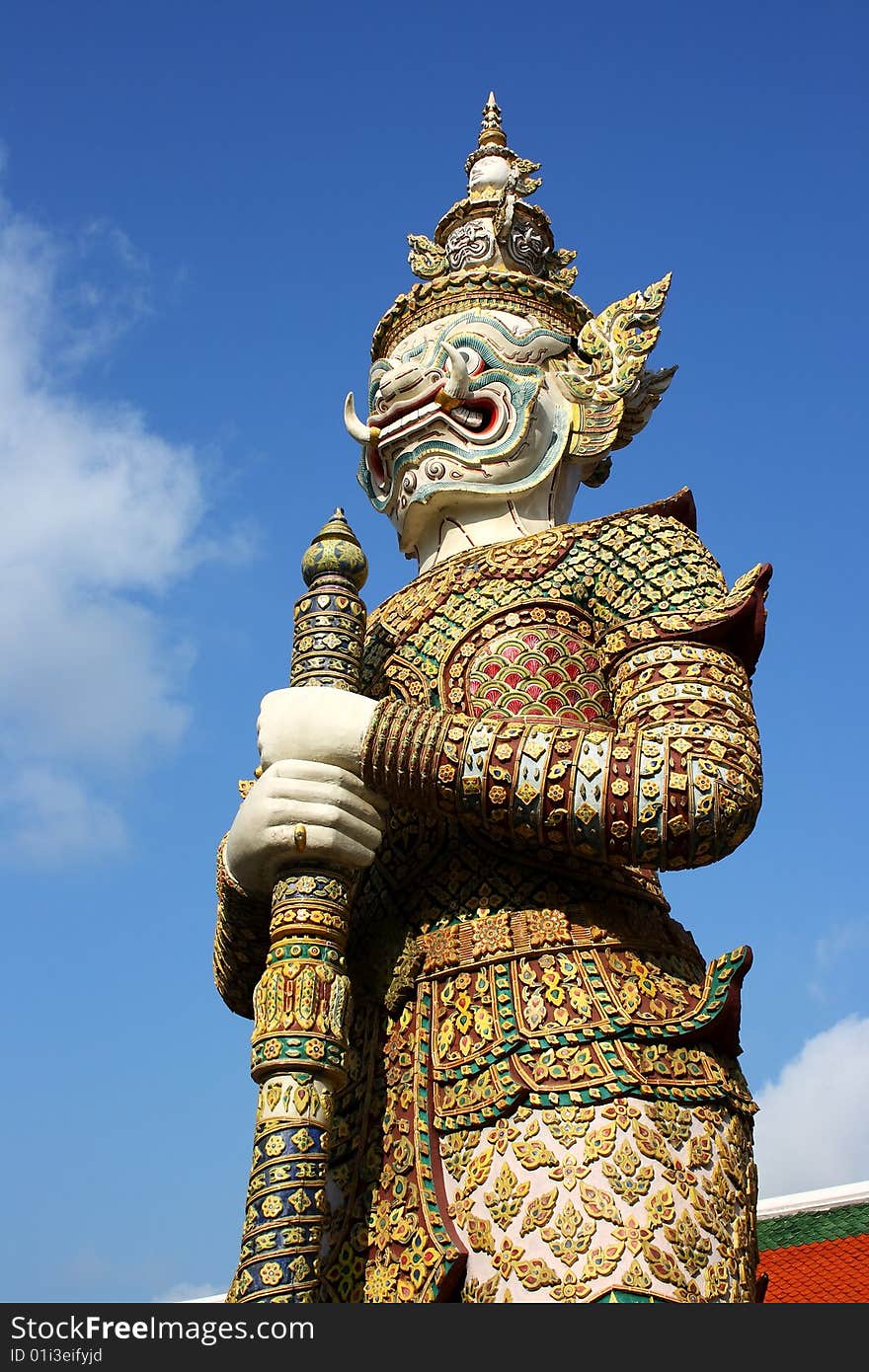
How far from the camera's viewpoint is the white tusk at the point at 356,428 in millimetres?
6020

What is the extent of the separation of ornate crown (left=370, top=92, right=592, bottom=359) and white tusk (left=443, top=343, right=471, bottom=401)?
0.54m

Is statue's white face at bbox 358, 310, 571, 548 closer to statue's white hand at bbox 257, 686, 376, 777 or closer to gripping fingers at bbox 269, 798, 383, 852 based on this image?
statue's white hand at bbox 257, 686, 376, 777

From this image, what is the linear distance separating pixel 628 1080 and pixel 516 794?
0.89 metres

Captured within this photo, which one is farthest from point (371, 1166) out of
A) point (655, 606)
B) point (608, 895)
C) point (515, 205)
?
point (515, 205)

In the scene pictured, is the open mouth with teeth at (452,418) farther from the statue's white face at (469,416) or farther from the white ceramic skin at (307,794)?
the white ceramic skin at (307,794)

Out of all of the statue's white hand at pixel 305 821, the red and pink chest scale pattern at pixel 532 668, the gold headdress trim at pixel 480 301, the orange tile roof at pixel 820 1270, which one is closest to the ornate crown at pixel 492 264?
the gold headdress trim at pixel 480 301

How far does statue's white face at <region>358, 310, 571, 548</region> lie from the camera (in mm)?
5789

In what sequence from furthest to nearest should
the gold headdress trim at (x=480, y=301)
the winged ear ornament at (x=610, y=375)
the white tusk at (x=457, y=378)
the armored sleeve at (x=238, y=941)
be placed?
the gold headdress trim at (x=480, y=301) < the winged ear ornament at (x=610, y=375) < the white tusk at (x=457, y=378) < the armored sleeve at (x=238, y=941)

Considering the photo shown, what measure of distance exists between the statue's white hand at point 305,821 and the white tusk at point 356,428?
5.62ft

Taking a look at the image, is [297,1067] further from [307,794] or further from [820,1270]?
[820,1270]

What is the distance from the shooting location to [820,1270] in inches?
302

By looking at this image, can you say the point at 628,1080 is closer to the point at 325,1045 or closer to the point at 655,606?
the point at 325,1045

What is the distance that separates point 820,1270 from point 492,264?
520cm

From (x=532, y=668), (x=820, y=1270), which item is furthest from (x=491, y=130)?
(x=820, y=1270)
